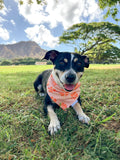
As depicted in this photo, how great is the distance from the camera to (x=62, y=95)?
276 cm

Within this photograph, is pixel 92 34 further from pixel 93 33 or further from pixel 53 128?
pixel 53 128

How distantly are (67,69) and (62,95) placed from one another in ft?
2.06

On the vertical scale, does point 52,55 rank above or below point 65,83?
above

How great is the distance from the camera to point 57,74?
9.12ft

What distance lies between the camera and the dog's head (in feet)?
8.10

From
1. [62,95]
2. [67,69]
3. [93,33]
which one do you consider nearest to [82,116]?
[62,95]

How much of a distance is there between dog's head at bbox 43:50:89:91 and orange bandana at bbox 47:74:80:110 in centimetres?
14

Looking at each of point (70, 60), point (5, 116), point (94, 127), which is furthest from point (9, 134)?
point (70, 60)

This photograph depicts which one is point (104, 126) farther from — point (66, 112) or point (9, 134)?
point (9, 134)

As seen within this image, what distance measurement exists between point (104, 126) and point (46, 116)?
44.8 inches

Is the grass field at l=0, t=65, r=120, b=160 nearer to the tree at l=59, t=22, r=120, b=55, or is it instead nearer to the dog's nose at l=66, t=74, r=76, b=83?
the dog's nose at l=66, t=74, r=76, b=83

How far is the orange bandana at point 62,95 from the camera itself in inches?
105

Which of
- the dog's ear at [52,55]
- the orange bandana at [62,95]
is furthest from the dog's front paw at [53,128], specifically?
the dog's ear at [52,55]

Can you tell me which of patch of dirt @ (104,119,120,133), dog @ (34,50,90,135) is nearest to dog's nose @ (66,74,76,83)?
dog @ (34,50,90,135)
